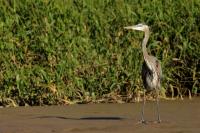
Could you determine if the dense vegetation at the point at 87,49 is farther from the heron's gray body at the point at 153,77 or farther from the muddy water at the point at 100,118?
the heron's gray body at the point at 153,77

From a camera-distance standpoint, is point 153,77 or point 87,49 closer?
point 153,77

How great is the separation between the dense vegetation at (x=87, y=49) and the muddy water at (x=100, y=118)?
458 millimetres

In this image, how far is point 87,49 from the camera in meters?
10.9

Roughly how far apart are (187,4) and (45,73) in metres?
2.71

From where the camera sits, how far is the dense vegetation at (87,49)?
1059 centimetres

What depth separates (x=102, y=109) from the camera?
988 centimetres

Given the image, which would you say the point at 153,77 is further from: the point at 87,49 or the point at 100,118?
the point at 87,49

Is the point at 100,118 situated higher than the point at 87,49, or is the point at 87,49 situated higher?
the point at 87,49

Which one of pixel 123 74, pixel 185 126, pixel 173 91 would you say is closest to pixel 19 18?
pixel 123 74

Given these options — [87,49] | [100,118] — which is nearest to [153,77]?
[100,118]

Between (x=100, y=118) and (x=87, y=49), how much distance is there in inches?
87.7

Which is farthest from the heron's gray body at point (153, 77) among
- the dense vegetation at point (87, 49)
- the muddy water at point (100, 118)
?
the dense vegetation at point (87, 49)

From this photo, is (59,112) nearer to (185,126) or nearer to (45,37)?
(45,37)

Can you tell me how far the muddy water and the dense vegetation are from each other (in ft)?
1.50
